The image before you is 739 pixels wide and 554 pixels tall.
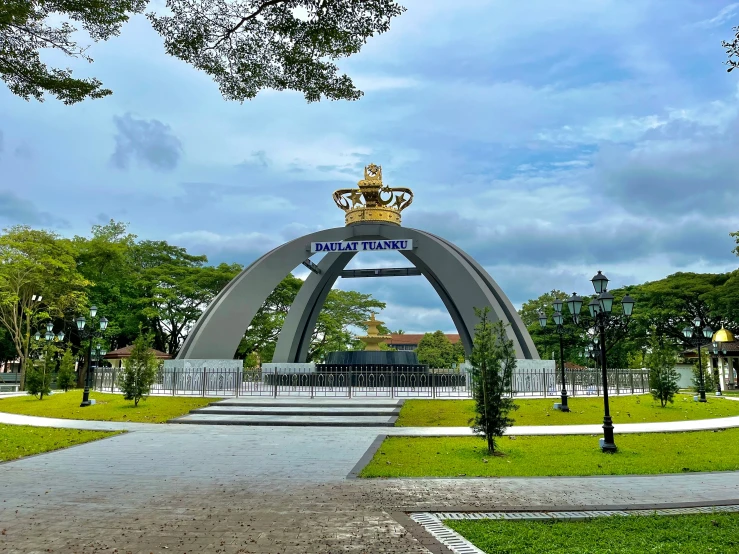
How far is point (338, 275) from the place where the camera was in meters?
29.5

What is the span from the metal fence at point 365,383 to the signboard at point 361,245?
5.93 meters

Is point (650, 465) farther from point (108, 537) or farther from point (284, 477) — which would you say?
point (108, 537)

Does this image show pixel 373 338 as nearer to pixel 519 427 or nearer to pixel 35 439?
pixel 519 427

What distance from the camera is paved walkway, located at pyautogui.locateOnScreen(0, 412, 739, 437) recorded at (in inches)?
516

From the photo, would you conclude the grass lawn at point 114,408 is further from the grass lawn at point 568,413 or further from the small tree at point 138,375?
the grass lawn at point 568,413

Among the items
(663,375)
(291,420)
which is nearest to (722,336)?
(663,375)

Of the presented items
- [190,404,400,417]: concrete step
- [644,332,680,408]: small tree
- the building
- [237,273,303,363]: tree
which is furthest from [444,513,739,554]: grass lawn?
the building

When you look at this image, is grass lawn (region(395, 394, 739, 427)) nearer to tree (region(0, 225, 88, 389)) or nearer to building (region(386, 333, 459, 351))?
tree (region(0, 225, 88, 389))

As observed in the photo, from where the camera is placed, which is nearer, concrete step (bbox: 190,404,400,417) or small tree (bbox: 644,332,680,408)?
concrete step (bbox: 190,404,400,417)

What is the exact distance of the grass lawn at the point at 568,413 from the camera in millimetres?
15008

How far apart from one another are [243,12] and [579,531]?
8422 millimetres

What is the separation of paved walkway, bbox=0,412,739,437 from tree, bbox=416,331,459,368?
139ft

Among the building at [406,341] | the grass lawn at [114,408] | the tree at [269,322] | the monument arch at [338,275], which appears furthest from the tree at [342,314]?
the building at [406,341]

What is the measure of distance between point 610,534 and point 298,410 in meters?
12.5
